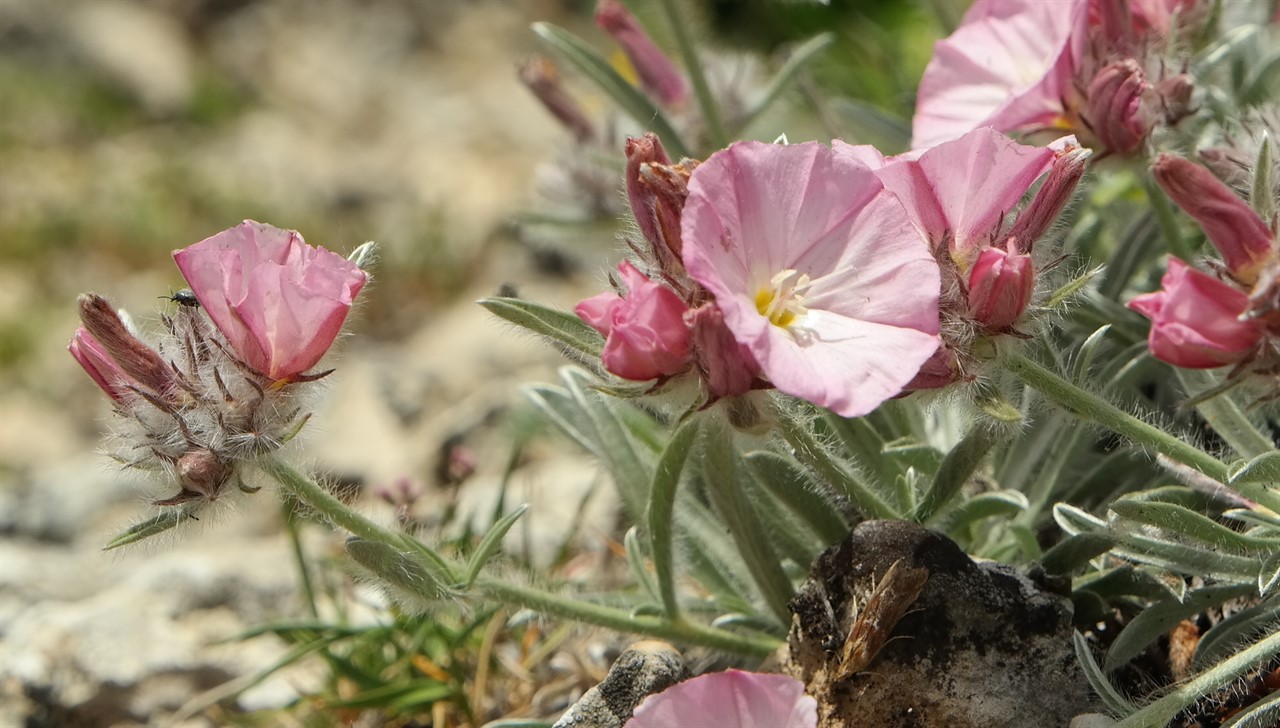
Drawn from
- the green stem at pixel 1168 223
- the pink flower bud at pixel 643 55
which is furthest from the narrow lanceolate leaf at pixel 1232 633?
the pink flower bud at pixel 643 55

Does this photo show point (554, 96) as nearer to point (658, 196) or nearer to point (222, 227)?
point (658, 196)

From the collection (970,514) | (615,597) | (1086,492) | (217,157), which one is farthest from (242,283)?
(217,157)

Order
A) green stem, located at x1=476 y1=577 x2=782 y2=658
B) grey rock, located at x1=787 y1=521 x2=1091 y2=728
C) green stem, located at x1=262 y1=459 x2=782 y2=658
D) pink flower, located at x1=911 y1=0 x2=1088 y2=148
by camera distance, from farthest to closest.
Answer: pink flower, located at x1=911 y1=0 x2=1088 y2=148
green stem, located at x1=476 y1=577 x2=782 y2=658
grey rock, located at x1=787 y1=521 x2=1091 y2=728
green stem, located at x1=262 y1=459 x2=782 y2=658

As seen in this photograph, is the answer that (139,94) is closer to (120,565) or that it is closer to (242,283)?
(120,565)

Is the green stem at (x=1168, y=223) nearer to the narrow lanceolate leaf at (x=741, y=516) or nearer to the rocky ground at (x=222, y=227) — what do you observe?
the narrow lanceolate leaf at (x=741, y=516)

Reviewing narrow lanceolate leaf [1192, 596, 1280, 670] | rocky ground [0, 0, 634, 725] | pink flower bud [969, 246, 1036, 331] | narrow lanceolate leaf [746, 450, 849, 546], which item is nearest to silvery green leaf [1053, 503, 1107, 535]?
narrow lanceolate leaf [1192, 596, 1280, 670]

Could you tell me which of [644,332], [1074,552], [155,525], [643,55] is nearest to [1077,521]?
[1074,552]

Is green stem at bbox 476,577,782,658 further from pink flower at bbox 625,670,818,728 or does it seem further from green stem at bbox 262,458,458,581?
pink flower at bbox 625,670,818,728
